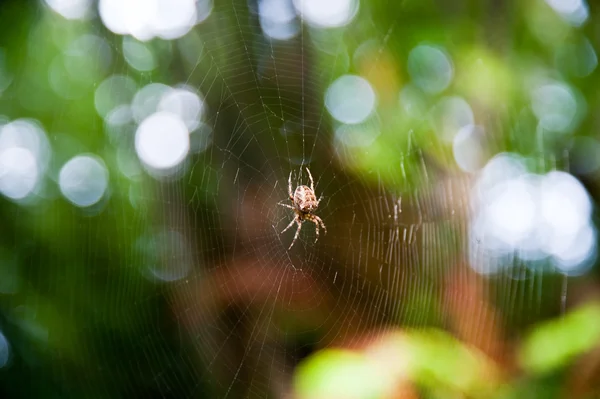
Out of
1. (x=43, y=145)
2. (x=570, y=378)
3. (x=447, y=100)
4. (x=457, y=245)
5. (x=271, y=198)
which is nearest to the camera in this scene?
(x=570, y=378)

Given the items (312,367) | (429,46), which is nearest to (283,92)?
(429,46)

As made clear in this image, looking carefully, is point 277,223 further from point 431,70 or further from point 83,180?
point 83,180

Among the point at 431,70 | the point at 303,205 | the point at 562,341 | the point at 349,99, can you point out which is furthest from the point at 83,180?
the point at 562,341

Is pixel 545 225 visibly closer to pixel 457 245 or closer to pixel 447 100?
pixel 457 245

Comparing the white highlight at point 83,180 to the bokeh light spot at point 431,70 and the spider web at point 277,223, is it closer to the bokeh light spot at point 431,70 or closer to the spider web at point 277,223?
the spider web at point 277,223

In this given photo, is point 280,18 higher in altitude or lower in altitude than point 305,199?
higher

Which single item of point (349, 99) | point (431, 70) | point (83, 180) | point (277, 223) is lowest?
point (83, 180)
